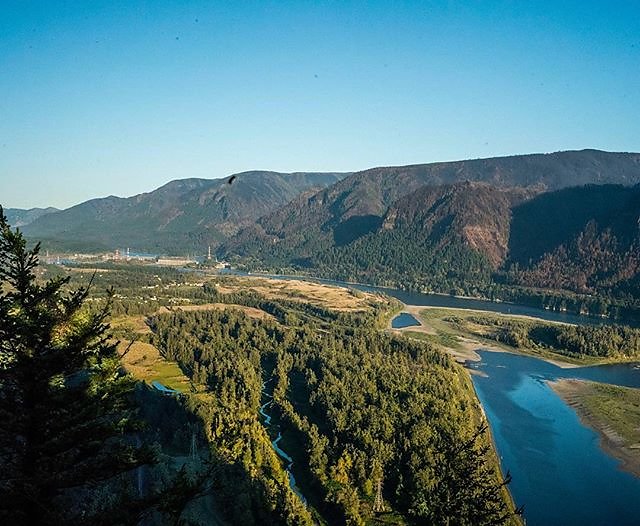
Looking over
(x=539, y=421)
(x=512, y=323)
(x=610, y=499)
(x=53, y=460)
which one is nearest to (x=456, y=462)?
(x=53, y=460)

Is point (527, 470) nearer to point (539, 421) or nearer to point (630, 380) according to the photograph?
point (539, 421)

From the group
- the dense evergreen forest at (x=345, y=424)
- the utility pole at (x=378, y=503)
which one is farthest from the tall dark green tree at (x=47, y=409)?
the utility pole at (x=378, y=503)

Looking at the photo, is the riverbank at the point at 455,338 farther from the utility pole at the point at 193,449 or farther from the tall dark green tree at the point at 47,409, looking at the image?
the tall dark green tree at the point at 47,409

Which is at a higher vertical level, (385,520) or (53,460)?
(53,460)

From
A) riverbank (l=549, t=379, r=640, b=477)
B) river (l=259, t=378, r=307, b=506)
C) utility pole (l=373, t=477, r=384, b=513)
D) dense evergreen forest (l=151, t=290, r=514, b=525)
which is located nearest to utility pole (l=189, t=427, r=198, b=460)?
dense evergreen forest (l=151, t=290, r=514, b=525)

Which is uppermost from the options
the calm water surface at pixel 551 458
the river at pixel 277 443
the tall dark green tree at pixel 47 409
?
the tall dark green tree at pixel 47 409

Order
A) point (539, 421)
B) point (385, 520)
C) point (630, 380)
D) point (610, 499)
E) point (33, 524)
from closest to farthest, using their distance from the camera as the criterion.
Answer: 1. point (33, 524)
2. point (385, 520)
3. point (610, 499)
4. point (539, 421)
5. point (630, 380)

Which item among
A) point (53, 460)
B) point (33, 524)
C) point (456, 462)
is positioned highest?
point (53, 460)
